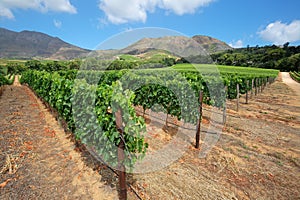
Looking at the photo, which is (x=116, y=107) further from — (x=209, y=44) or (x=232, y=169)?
(x=209, y=44)

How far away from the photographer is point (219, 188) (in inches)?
157

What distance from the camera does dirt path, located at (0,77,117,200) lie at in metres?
3.72

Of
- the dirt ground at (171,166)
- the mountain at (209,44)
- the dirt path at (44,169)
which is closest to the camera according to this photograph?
the dirt path at (44,169)

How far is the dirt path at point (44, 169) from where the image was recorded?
372 cm

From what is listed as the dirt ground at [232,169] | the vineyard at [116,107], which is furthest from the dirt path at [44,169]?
the dirt ground at [232,169]

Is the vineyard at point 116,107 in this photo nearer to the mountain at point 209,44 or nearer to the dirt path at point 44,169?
the dirt path at point 44,169

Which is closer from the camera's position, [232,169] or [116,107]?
[116,107]

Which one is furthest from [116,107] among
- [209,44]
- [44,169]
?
[209,44]

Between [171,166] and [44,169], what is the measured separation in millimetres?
3548

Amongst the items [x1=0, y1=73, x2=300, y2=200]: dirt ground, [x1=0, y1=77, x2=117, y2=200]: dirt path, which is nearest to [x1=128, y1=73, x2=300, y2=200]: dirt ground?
[x1=0, y1=73, x2=300, y2=200]: dirt ground

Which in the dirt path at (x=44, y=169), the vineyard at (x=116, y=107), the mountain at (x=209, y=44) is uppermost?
the mountain at (x=209, y=44)

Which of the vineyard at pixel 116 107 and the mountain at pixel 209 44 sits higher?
the mountain at pixel 209 44

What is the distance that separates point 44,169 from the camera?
4527 millimetres

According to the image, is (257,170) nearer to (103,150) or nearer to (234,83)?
(103,150)
